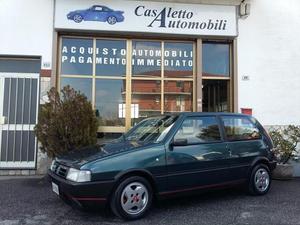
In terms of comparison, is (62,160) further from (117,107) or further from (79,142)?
(117,107)

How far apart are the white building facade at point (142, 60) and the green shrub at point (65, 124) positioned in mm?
1159

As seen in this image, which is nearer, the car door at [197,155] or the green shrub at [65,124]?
the car door at [197,155]

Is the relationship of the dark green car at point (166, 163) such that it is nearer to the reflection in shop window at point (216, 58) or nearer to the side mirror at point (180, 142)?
the side mirror at point (180, 142)

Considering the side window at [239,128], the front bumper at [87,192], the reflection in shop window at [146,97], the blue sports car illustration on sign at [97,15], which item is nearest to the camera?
the front bumper at [87,192]

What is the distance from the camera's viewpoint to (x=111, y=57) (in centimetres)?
1067

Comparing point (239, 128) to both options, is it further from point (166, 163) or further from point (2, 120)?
point (2, 120)

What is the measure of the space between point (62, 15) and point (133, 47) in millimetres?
1969

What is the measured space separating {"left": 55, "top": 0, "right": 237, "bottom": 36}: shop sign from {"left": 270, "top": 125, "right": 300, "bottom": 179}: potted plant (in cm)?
289

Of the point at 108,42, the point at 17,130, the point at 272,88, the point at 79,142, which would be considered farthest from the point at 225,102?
the point at 17,130

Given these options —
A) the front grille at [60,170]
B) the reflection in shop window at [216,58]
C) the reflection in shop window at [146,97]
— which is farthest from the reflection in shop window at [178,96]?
the front grille at [60,170]

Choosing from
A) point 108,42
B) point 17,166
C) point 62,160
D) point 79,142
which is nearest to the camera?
point 62,160

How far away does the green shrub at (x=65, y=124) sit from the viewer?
8.73 metres

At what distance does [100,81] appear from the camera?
10609 mm

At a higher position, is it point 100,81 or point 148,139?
point 100,81
